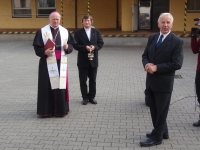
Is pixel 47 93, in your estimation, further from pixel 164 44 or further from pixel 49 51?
pixel 164 44

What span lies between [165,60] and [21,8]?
18.9m

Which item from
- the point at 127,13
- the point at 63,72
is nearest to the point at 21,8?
the point at 127,13

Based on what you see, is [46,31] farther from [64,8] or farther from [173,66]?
[64,8]

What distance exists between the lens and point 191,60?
14398 mm

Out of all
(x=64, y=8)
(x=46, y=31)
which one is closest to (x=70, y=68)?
(x=46, y=31)

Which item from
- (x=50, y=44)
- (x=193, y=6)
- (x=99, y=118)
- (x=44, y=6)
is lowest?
(x=99, y=118)

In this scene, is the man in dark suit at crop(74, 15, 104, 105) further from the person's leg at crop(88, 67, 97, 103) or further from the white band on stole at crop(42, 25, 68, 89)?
the white band on stole at crop(42, 25, 68, 89)

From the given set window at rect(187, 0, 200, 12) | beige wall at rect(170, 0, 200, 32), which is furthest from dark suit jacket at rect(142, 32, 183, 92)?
window at rect(187, 0, 200, 12)

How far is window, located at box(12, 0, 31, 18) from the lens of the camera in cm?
2283

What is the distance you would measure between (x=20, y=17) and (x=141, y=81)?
46.7ft

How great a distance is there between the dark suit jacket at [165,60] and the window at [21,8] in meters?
18.5

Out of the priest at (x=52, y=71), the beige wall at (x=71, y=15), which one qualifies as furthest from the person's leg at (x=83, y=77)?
the beige wall at (x=71, y=15)

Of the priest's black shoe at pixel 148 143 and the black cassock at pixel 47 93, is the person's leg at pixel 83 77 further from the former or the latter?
the priest's black shoe at pixel 148 143

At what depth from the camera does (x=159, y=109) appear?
17.7 ft
